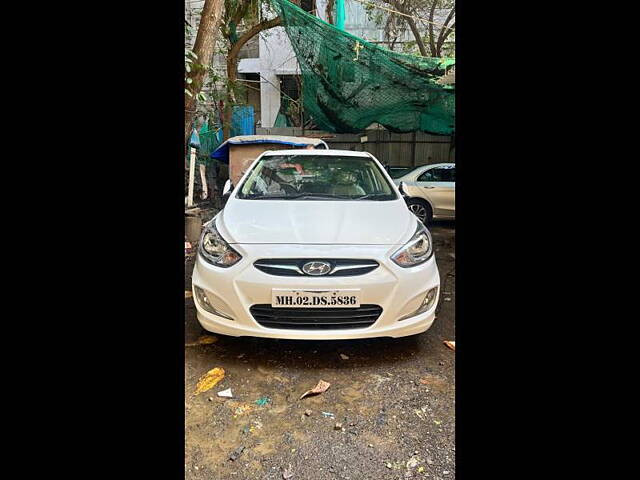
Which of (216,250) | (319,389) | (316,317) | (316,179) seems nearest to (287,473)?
(319,389)

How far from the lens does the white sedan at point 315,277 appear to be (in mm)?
2402

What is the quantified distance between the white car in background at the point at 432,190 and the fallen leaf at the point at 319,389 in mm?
5535

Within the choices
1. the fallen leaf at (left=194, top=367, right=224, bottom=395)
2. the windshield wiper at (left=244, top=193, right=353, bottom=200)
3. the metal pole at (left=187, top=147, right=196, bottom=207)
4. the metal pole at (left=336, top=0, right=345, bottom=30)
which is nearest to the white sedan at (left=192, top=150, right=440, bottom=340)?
the fallen leaf at (left=194, top=367, right=224, bottom=395)

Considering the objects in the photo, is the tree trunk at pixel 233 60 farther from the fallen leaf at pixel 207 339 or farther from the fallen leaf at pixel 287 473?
the fallen leaf at pixel 287 473

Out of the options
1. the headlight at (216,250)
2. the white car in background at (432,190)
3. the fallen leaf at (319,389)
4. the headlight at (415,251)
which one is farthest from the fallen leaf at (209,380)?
the white car in background at (432,190)

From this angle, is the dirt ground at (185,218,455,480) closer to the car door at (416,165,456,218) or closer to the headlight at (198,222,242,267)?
the headlight at (198,222,242,267)

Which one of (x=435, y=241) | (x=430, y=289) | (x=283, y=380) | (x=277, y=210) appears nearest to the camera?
(x=283, y=380)

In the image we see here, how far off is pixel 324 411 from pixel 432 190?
19.7 feet

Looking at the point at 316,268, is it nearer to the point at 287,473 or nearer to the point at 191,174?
the point at 287,473

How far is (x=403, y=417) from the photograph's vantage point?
2.09 meters

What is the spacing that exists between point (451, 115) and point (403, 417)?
6.72 metres
